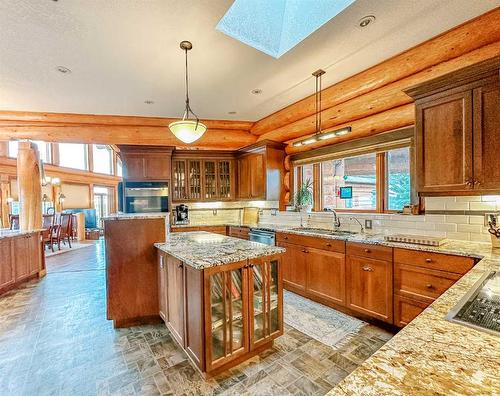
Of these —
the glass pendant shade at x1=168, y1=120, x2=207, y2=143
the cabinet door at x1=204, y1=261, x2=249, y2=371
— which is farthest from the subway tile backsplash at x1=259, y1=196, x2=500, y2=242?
the glass pendant shade at x1=168, y1=120, x2=207, y2=143

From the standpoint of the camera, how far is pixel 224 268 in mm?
1951

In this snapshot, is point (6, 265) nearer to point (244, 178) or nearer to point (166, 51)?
point (166, 51)

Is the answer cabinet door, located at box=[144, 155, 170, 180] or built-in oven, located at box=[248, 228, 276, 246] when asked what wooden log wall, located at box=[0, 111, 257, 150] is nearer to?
cabinet door, located at box=[144, 155, 170, 180]

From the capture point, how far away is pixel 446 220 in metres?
2.74

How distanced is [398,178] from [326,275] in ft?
5.33

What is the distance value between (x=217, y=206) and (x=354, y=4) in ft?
15.0

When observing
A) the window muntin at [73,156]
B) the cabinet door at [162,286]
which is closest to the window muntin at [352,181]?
the cabinet door at [162,286]

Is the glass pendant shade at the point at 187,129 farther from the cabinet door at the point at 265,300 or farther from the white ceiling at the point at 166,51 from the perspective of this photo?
the cabinet door at the point at 265,300

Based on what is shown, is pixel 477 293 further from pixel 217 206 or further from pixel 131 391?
pixel 217 206

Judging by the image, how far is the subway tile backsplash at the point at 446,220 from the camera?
251 centimetres

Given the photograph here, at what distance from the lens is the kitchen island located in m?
1.89

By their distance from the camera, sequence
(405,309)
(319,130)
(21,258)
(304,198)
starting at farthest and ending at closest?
1. (304,198)
2. (21,258)
3. (319,130)
4. (405,309)

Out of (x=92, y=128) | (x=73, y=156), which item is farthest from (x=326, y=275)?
(x=73, y=156)

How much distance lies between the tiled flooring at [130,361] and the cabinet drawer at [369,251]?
→ 77 cm
